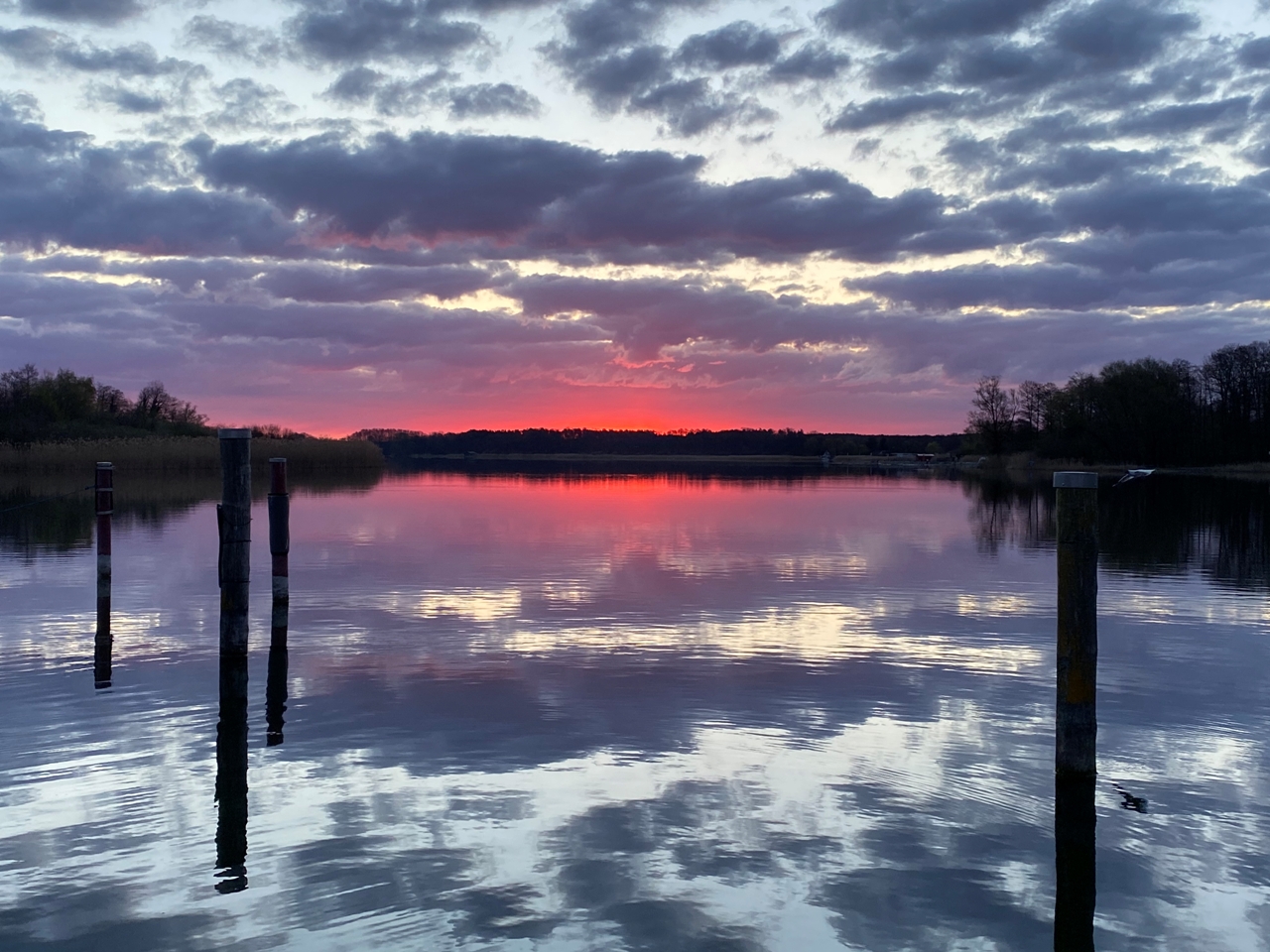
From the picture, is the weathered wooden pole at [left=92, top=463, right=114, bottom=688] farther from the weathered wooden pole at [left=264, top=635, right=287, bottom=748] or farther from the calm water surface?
the weathered wooden pole at [left=264, top=635, right=287, bottom=748]

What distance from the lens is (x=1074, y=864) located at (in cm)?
705

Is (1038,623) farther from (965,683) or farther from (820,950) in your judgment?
(820,950)

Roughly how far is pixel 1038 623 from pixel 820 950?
451 inches

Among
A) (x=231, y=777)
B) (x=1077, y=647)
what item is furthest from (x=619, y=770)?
(x=1077, y=647)

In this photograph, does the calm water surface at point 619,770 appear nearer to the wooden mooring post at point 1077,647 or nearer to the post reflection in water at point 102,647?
the post reflection in water at point 102,647

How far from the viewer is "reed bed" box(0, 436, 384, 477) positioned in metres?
62.4

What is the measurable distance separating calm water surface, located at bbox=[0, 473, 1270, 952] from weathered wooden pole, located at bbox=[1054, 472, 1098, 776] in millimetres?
458

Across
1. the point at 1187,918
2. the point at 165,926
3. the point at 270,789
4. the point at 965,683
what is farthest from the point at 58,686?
the point at 1187,918

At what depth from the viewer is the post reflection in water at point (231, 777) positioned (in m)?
6.80

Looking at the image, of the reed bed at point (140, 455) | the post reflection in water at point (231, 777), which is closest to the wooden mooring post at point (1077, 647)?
the post reflection in water at point (231, 777)

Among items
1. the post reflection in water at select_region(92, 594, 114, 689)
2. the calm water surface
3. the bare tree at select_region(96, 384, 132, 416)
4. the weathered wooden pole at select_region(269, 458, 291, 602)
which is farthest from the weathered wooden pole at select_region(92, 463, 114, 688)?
the bare tree at select_region(96, 384, 132, 416)

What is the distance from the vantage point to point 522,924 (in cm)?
602

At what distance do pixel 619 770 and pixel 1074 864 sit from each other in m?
3.37

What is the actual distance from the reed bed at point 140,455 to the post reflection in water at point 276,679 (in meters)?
51.7
